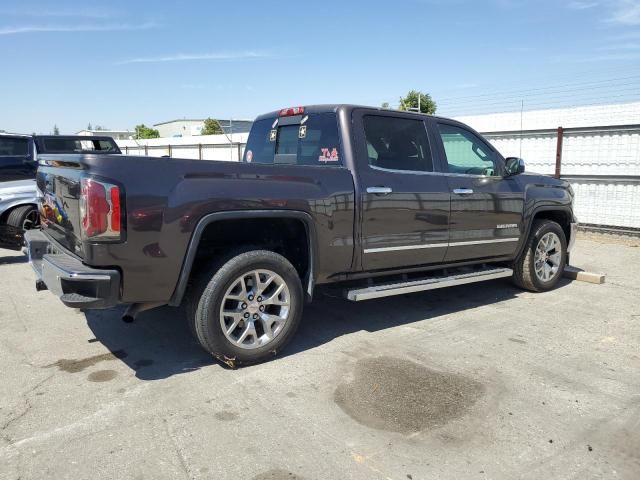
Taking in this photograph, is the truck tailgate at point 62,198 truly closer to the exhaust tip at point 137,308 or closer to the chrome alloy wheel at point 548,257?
the exhaust tip at point 137,308

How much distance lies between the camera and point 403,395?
3.60m

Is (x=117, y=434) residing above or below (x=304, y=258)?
below

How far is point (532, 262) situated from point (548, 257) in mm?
397

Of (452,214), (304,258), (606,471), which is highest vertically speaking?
(452,214)

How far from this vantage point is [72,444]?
292 cm

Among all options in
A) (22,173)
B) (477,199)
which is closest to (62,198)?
(477,199)

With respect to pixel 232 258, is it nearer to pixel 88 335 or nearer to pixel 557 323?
pixel 88 335

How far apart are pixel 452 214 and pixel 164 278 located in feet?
9.28

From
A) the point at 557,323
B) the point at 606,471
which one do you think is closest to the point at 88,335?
the point at 606,471

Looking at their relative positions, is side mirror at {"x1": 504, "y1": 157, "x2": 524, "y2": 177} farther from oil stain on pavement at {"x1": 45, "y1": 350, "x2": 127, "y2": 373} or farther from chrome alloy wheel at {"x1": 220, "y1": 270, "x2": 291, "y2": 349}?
oil stain on pavement at {"x1": 45, "y1": 350, "x2": 127, "y2": 373}

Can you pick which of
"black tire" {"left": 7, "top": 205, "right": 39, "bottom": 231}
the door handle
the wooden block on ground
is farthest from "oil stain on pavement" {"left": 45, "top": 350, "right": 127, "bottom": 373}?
the wooden block on ground

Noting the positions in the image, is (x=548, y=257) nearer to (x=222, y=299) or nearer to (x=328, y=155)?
(x=328, y=155)

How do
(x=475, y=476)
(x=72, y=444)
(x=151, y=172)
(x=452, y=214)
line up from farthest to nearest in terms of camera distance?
(x=452, y=214) → (x=151, y=172) → (x=72, y=444) → (x=475, y=476)

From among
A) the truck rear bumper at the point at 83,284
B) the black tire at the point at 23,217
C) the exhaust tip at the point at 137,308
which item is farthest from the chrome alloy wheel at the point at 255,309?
the black tire at the point at 23,217
